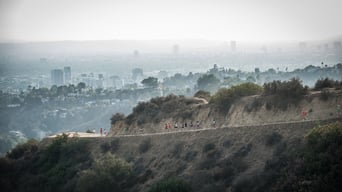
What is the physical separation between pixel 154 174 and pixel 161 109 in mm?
11259

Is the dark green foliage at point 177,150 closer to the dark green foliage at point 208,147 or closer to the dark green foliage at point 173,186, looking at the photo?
the dark green foliage at point 208,147

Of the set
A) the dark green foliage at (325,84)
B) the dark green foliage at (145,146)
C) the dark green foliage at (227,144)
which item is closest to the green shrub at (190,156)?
the dark green foliage at (227,144)

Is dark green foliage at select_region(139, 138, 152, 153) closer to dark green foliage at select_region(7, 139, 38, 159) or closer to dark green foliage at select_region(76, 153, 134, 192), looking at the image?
dark green foliage at select_region(76, 153, 134, 192)

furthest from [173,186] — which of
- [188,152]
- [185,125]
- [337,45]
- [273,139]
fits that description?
[337,45]

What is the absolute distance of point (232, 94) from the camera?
3950 cm

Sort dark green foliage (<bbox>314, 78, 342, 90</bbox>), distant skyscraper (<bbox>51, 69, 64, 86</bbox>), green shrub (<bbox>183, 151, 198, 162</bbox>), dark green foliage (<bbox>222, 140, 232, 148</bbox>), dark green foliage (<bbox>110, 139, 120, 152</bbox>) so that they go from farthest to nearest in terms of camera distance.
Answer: distant skyscraper (<bbox>51, 69, 64, 86</bbox>)
dark green foliage (<bbox>110, 139, 120, 152</bbox>)
dark green foliage (<bbox>314, 78, 342, 90</bbox>)
green shrub (<bbox>183, 151, 198, 162</bbox>)
dark green foliage (<bbox>222, 140, 232, 148</bbox>)

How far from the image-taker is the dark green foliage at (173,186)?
28125mm

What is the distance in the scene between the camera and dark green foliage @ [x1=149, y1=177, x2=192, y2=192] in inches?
1107

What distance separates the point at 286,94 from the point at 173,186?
10505 mm

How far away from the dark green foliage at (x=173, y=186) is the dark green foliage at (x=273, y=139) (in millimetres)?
4248

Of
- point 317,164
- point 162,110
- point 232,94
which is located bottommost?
point 317,164

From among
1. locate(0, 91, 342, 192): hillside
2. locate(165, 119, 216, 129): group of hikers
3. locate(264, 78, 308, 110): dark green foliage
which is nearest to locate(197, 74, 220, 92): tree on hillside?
locate(0, 91, 342, 192): hillside

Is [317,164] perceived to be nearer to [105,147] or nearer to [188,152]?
[188,152]

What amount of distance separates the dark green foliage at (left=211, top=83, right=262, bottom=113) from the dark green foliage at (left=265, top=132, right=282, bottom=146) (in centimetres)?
908
